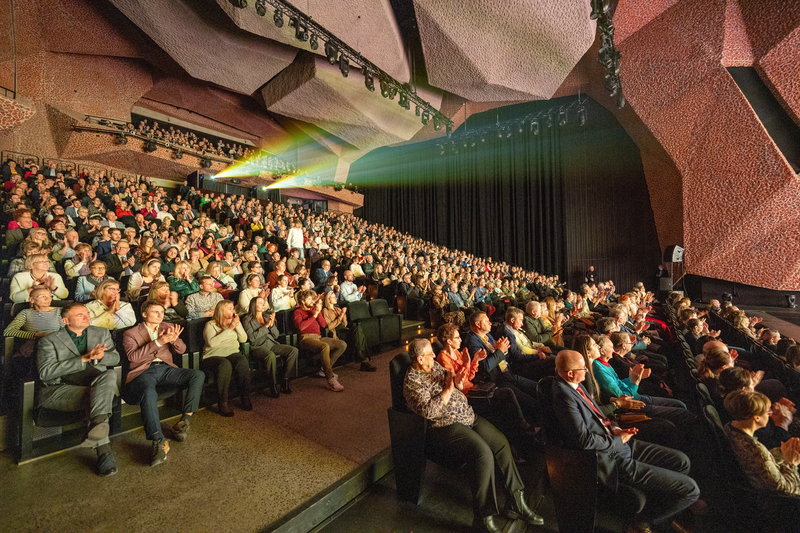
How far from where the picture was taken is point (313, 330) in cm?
334

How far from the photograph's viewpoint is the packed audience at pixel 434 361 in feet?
5.13

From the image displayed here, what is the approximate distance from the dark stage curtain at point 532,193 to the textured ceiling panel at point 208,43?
644cm

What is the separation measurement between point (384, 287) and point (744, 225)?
6.82 m

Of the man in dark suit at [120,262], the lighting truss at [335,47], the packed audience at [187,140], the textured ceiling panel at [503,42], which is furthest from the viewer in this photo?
the packed audience at [187,140]

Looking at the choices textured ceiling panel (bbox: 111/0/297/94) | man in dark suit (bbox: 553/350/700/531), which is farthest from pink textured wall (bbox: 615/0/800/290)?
man in dark suit (bbox: 553/350/700/531)

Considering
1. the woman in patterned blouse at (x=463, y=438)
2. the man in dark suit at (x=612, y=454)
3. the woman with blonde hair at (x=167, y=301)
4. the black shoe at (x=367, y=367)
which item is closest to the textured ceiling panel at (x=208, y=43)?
the woman with blonde hair at (x=167, y=301)

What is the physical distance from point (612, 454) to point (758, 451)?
504mm

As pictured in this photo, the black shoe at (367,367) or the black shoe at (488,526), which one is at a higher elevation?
the black shoe at (367,367)

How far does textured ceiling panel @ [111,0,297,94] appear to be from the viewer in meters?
5.83

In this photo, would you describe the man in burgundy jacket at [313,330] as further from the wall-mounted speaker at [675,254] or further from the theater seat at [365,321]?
the wall-mounted speaker at [675,254]

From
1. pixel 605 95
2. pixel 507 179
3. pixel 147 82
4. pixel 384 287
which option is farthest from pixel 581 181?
pixel 147 82

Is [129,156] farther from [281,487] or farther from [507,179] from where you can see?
[507,179]

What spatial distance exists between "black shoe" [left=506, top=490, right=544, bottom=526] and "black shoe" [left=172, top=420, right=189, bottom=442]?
5.88ft

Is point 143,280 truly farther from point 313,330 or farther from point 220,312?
point 313,330
